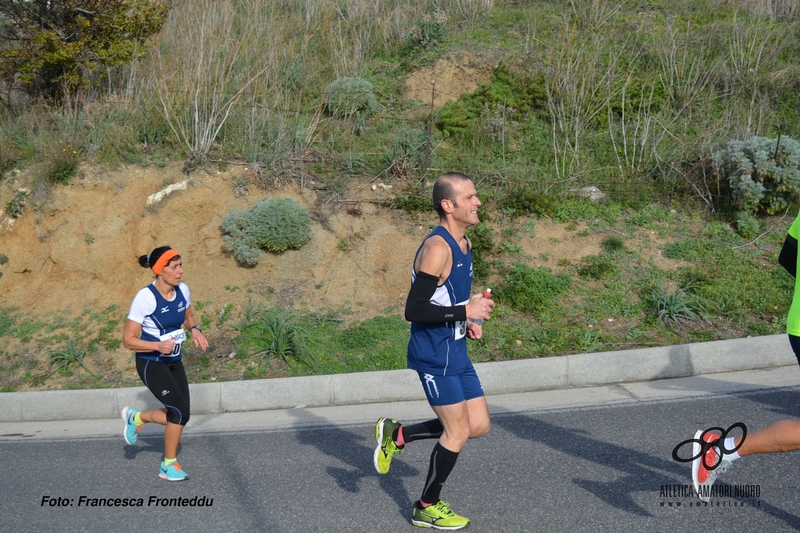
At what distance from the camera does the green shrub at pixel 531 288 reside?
28.8ft

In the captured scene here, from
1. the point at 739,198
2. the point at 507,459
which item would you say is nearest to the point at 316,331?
the point at 507,459

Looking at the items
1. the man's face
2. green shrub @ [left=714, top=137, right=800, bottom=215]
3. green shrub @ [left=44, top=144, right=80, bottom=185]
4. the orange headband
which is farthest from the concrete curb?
green shrub @ [left=44, top=144, right=80, bottom=185]

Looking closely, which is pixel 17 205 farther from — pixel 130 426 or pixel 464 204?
pixel 464 204

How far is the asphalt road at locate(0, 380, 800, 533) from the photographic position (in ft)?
14.6

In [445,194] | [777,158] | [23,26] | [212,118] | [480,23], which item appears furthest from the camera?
[480,23]

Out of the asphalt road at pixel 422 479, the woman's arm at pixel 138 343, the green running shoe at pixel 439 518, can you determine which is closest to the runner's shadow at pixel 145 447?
the asphalt road at pixel 422 479

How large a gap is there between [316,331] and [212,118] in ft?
14.1

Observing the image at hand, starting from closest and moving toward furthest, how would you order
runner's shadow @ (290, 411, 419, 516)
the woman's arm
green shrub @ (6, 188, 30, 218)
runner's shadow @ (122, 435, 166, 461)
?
runner's shadow @ (290, 411, 419, 516)
the woman's arm
runner's shadow @ (122, 435, 166, 461)
green shrub @ (6, 188, 30, 218)

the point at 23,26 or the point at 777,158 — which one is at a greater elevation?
the point at 23,26

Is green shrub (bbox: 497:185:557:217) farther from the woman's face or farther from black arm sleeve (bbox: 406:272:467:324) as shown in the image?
black arm sleeve (bbox: 406:272:467:324)

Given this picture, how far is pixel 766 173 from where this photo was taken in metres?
9.82

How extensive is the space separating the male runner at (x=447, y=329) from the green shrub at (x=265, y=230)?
5832 millimetres

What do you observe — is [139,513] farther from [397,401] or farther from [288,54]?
[288,54]

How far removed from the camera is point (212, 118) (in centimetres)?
1118
